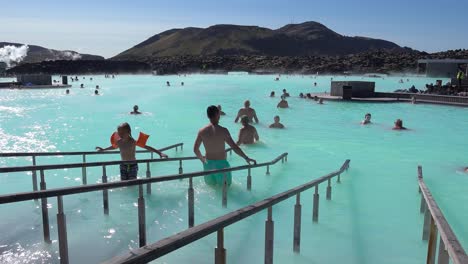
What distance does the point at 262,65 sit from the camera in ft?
267

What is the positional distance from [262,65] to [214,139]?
7782 centimetres

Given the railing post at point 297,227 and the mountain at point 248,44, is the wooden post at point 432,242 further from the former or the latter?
the mountain at point 248,44

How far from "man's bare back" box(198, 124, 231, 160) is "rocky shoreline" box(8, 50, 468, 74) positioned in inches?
2523

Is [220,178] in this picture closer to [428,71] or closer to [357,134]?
[357,134]

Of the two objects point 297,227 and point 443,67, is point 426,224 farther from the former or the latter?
point 443,67

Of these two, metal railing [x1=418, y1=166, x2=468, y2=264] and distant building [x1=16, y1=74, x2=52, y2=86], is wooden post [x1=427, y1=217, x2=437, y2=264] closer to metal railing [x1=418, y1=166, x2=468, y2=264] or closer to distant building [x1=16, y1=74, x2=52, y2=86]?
metal railing [x1=418, y1=166, x2=468, y2=264]

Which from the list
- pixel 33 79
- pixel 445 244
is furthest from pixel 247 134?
pixel 33 79

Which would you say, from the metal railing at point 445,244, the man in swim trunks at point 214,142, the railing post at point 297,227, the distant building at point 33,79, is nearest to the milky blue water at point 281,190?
the railing post at point 297,227

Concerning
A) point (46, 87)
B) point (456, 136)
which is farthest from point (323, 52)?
point (456, 136)

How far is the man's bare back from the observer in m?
5.08

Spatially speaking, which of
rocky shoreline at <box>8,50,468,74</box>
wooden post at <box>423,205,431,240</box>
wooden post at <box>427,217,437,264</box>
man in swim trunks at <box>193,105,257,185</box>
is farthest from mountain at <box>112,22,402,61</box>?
wooden post at <box>427,217,437,264</box>

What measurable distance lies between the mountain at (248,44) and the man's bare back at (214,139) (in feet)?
473

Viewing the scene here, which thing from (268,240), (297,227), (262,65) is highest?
(262,65)

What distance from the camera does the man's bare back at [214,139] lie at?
5.08m
